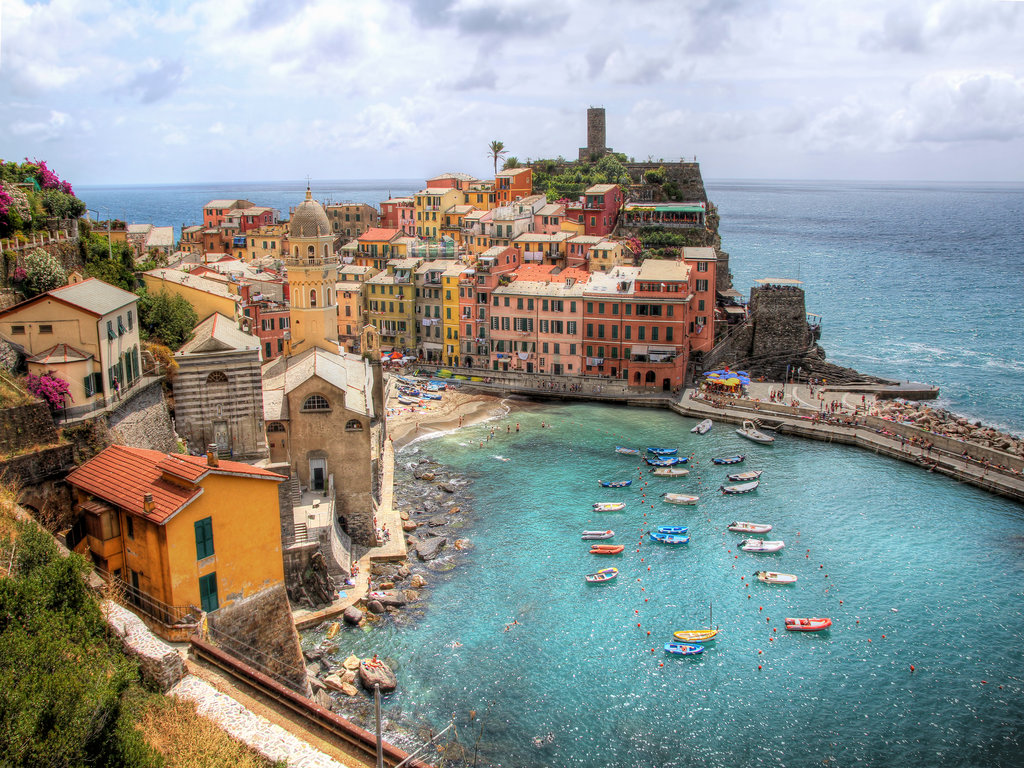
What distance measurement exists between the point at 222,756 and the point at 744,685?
2123 centimetres

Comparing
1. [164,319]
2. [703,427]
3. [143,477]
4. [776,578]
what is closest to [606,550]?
[776,578]

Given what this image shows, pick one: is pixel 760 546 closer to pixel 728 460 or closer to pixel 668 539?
pixel 668 539

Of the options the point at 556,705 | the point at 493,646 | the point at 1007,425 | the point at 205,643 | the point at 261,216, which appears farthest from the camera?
the point at 261,216

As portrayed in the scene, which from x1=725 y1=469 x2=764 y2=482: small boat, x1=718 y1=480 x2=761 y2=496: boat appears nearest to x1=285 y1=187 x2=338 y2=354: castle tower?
x1=718 y1=480 x2=761 y2=496: boat

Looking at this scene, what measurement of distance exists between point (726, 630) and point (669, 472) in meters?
17.9

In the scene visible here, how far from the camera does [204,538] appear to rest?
75.4 ft

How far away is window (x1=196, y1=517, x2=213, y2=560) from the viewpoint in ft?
74.7

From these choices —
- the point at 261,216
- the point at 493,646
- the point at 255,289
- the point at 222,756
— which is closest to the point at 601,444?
the point at 493,646

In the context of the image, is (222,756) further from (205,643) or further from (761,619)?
(761,619)

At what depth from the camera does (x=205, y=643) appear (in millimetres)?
21656

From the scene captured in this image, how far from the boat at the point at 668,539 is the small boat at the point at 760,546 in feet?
9.37

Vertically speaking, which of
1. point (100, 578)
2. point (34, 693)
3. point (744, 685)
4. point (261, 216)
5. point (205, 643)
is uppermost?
point (261, 216)

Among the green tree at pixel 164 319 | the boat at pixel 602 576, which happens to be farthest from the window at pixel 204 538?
the boat at pixel 602 576

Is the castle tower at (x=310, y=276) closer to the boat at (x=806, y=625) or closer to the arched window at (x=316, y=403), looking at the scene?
the arched window at (x=316, y=403)
